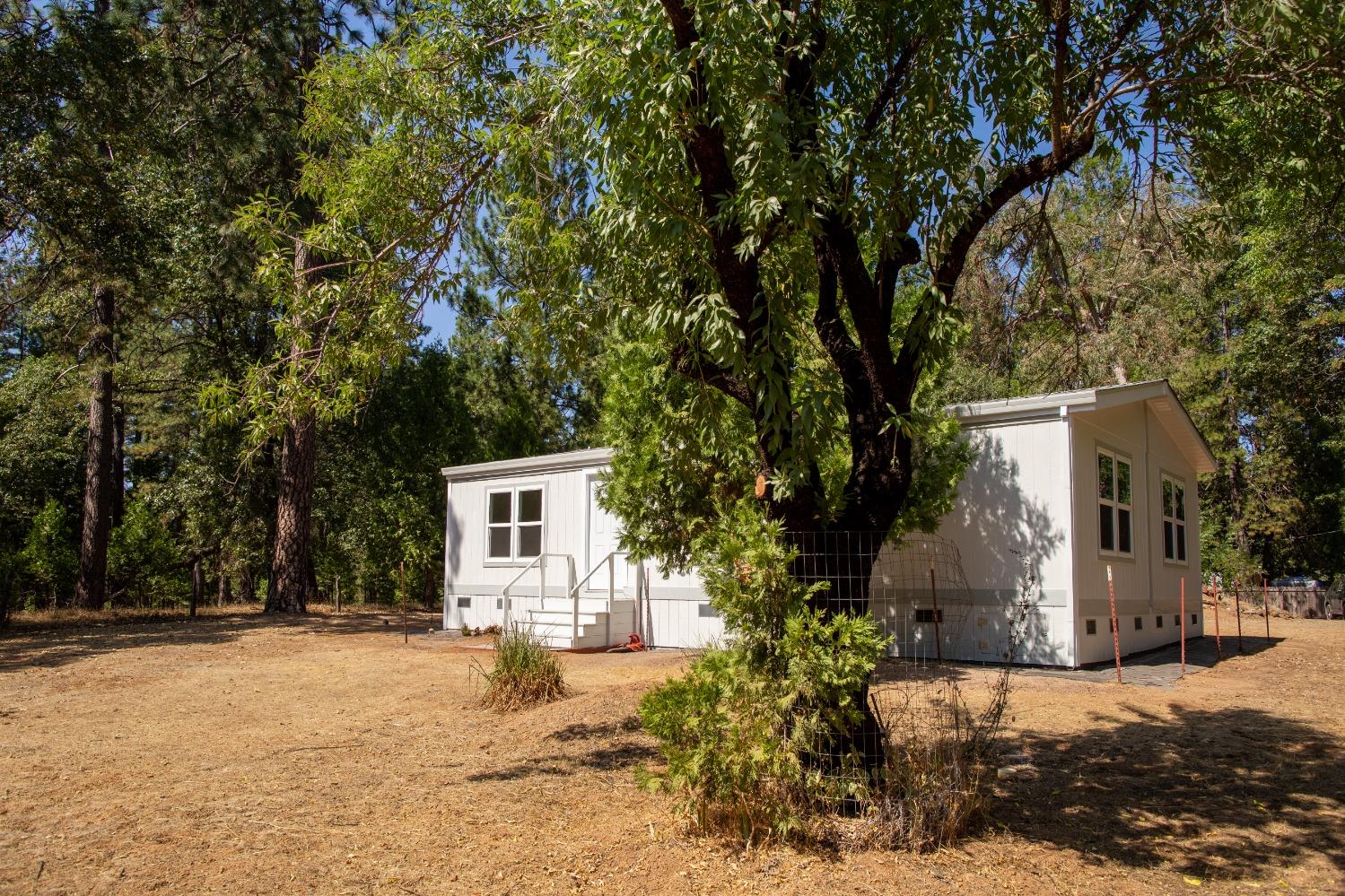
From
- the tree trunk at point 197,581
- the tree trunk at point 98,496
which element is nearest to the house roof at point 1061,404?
the tree trunk at point 197,581

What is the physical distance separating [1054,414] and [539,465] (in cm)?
821

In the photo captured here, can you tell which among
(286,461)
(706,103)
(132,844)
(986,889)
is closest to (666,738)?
(986,889)

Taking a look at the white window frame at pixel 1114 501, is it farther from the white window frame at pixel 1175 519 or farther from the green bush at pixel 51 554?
the green bush at pixel 51 554

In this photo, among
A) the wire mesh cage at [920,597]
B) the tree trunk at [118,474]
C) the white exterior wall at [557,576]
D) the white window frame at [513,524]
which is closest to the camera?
the wire mesh cage at [920,597]

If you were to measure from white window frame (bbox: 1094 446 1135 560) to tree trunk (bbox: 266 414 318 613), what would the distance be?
556 inches

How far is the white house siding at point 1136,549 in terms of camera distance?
1045 cm

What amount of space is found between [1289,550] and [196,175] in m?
30.6

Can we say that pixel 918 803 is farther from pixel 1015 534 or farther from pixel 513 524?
pixel 513 524

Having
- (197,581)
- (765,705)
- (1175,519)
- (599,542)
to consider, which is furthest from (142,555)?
(1175,519)

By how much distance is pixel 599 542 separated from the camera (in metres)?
14.1

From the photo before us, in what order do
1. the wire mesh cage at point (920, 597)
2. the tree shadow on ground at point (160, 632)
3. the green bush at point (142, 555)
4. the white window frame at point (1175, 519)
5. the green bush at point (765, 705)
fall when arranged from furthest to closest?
1. the green bush at point (142, 555)
2. the white window frame at point (1175, 519)
3. the tree shadow on ground at point (160, 632)
4. the wire mesh cage at point (920, 597)
5. the green bush at point (765, 705)

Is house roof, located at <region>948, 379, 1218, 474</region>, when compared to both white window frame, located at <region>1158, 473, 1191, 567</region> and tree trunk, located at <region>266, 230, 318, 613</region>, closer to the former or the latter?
white window frame, located at <region>1158, 473, 1191, 567</region>

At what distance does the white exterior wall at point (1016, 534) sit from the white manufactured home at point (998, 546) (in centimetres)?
2

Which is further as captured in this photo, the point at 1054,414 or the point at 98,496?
the point at 98,496
